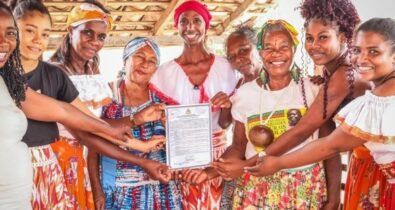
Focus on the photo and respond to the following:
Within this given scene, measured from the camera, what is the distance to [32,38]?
294 cm

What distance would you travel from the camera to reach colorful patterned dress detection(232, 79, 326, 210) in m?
2.97

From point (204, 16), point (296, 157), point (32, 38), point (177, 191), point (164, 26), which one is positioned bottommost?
point (177, 191)

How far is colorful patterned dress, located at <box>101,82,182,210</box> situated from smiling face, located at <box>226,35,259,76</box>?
918 millimetres

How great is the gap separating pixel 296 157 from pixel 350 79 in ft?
1.99

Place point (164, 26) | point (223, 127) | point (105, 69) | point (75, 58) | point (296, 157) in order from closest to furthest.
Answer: point (296, 157), point (223, 127), point (75, 58), point (164, 26), point (105, 69)

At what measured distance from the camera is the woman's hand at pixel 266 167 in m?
2.90

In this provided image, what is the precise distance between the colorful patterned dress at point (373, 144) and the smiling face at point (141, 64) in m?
1.56

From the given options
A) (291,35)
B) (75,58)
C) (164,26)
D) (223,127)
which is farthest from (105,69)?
(291,35)

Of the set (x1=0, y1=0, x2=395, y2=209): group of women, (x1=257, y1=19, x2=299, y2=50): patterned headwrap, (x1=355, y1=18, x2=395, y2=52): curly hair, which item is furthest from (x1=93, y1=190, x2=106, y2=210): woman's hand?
(x1=355, y1=18, x2=395, y2=52): curly hair

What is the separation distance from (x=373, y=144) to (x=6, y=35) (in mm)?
2017

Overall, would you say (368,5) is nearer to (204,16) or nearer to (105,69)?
(204,16)

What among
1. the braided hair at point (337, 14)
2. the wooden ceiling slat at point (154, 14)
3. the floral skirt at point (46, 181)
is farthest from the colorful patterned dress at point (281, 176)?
the wooden ceiling slat at point (154, 14)

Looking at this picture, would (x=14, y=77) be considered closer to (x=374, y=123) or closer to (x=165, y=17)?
(x=374, y=123)

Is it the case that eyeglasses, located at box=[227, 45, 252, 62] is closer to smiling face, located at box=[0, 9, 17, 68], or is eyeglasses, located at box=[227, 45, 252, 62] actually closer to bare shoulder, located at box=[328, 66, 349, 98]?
bare shoulder, located at box=[328, 66, 349, 98]
